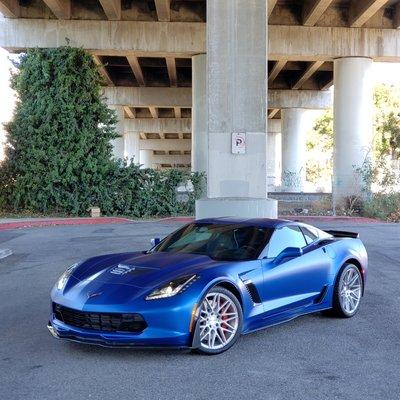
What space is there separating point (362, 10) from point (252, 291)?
20.6 metres

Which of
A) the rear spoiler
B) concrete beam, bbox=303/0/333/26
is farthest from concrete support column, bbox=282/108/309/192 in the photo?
the rear spoiler

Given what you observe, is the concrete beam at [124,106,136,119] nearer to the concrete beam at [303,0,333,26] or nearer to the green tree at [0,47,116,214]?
the green tree at [0,47,116,214]

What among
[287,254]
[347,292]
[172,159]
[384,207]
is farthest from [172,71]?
[172,159]

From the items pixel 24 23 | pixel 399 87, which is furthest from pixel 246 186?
pixel 399 87

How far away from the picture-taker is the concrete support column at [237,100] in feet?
46.6

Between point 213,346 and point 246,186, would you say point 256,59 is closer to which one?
point 246,186

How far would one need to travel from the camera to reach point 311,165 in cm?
7038

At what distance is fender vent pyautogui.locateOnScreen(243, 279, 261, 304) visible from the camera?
5434 millimetres

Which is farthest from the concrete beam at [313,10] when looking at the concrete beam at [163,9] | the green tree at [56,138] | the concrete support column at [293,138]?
the concrete support column at [293,138]

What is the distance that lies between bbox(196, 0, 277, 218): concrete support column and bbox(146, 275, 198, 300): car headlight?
906 centimetres

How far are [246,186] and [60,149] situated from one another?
1123cm

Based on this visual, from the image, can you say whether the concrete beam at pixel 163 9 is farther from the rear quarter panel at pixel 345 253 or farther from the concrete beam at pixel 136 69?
the rear quarter panel at pixel 345 253

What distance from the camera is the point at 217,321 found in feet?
16.8

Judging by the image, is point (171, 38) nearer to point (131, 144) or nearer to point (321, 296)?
point (321, 296)
